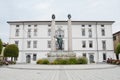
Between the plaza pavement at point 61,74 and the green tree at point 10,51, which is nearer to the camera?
the plaza pavement at point 61,74

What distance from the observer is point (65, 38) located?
4800 centimetres

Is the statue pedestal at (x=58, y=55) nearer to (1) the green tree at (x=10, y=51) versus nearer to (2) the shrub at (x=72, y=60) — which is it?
(2) the shrub at (x=72, y=60)

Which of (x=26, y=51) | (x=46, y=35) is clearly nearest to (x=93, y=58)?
(x=46, y=35)

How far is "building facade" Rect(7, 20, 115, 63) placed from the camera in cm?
4766

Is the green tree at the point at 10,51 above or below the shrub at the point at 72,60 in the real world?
above

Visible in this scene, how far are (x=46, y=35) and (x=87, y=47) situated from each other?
12127 mm

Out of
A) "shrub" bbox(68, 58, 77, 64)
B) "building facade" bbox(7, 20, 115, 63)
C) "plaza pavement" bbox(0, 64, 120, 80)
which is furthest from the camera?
"building facade" bbox(7, 20, 115, 63)

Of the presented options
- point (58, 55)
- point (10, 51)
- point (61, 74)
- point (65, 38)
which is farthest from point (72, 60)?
point (65, 38)

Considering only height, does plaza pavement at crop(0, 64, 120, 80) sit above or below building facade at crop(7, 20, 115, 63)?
below

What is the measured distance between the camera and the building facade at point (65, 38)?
47656mm

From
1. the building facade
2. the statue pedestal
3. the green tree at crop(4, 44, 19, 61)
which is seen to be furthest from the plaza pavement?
the building facade

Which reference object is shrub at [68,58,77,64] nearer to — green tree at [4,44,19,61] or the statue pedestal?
the statue pedestal

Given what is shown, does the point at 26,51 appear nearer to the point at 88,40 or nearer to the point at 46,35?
the point at 46,35

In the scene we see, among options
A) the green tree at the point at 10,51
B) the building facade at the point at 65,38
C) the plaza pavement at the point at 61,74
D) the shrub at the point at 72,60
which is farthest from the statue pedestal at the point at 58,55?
the building facade at the point at 65,38
